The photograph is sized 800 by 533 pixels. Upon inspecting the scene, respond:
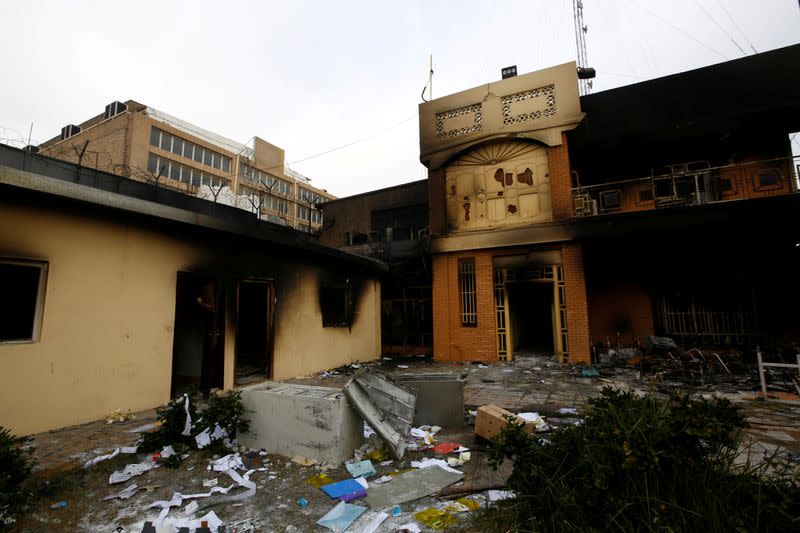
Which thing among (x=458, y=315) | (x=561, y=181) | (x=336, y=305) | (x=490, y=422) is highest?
(x=561, y=181)

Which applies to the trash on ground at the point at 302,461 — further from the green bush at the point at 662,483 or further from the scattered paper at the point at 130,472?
the green bush at the point at 662,483

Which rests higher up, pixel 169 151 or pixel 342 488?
pixel 169 151

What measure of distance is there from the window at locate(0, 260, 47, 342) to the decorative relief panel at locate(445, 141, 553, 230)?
32.6ft

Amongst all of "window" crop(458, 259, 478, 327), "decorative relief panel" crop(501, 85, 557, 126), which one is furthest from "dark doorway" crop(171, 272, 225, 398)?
"decorative relief panel" crop(501, 85, 557, 126)

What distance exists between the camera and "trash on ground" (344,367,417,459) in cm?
393

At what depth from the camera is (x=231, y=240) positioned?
7402 mm

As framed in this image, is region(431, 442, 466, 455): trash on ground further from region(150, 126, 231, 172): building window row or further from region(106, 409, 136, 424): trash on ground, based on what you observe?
region(150, 126, 231, 172): building window row

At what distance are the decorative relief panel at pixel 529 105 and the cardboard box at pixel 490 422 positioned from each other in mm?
9767

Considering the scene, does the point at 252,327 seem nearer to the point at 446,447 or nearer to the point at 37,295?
the point at 37,295

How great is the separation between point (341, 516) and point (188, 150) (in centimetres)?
4537

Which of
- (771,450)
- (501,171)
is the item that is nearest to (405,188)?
(501,171)

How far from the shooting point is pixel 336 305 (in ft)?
34.7

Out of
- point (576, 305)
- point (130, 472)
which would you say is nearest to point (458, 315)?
point (576, 305)

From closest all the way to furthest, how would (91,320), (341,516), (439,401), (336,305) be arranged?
(341,516), (439,401), (91,320), (336,305)
